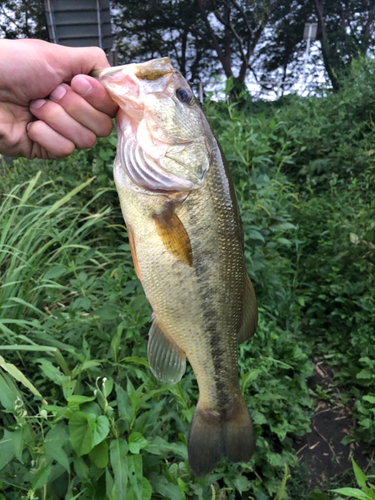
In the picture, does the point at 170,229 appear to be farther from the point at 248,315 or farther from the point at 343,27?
the point at 343,27

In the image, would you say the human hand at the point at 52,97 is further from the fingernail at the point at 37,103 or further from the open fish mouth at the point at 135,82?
the open fish mouth at the point at 135,82

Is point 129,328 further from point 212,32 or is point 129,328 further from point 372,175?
point 212,32

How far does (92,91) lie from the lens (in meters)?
1.41

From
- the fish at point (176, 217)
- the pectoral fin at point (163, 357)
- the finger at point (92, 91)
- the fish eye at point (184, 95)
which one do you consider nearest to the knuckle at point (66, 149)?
the finger at point (92, 91)

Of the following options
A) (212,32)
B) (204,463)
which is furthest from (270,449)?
(212,32)

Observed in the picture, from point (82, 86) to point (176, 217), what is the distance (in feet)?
2.11

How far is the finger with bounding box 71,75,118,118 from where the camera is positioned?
1.39m

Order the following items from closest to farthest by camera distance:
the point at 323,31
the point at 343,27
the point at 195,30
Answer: the point at 323,31 → the point at 343,27 → the point at 195,30

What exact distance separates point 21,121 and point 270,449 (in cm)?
239

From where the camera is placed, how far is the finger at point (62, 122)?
155 centimetres

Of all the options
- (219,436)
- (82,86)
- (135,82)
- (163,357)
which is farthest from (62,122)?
(219,436)

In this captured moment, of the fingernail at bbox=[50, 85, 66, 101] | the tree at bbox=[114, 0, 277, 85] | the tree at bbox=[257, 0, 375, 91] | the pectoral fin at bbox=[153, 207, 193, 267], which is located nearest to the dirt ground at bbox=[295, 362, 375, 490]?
the pectoral fin at bbox=[153, 207, 193, 267]

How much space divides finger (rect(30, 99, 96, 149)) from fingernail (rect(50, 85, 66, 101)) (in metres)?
0.03

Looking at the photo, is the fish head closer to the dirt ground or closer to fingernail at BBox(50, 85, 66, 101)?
fingernail at BBox(50, 85, 66, 101)
